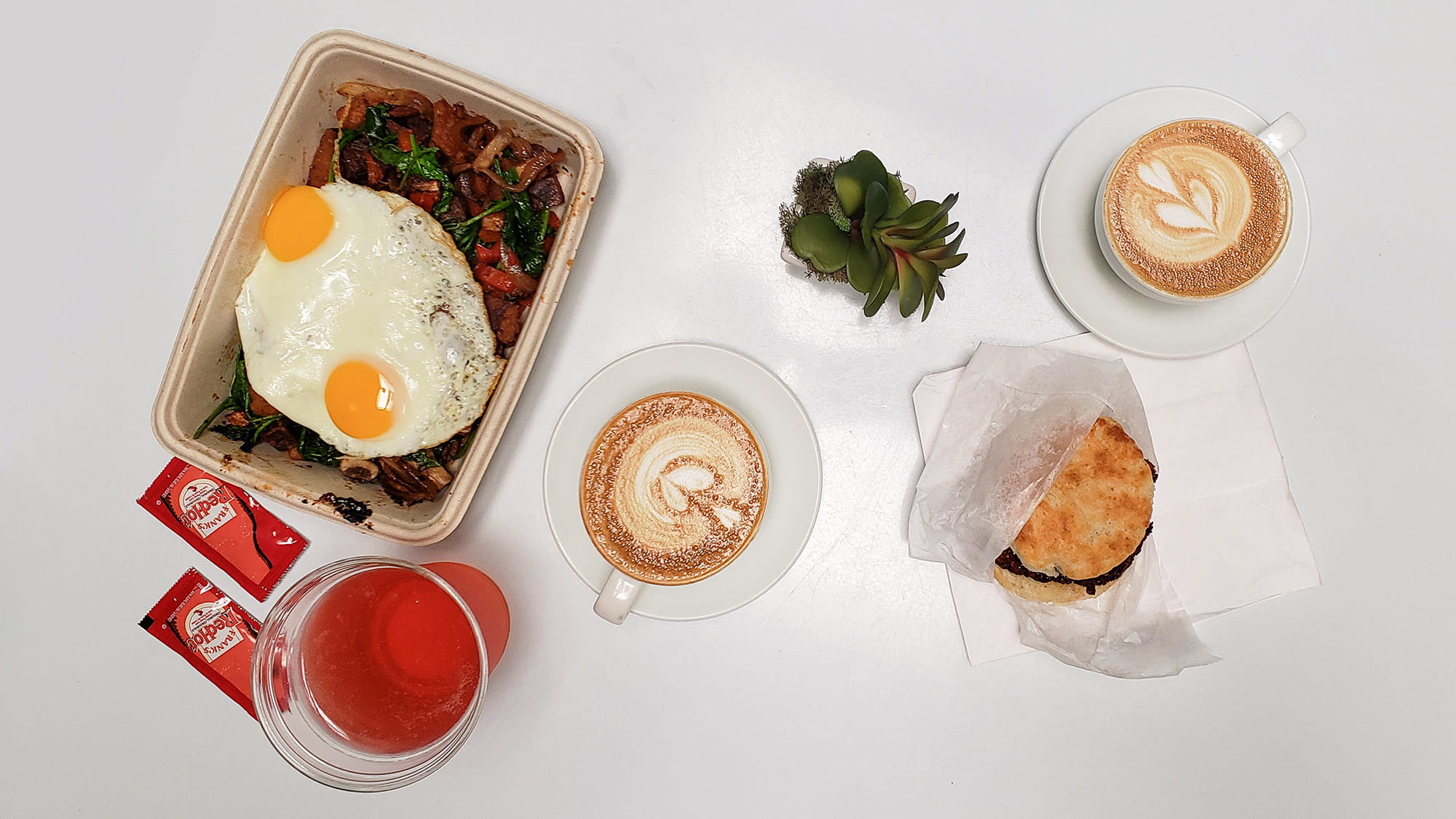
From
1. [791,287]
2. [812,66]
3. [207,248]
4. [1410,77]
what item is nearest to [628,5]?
[812,66]

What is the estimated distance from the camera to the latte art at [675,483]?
134 cm

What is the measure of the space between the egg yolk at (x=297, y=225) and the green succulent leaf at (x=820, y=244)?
0.78 meters

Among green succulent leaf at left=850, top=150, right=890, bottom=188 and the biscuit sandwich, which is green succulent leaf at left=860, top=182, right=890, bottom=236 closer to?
green succulent leaf at left=850, top=150, right=890, bottom=188

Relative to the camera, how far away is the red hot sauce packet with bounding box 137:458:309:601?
1.45 meters

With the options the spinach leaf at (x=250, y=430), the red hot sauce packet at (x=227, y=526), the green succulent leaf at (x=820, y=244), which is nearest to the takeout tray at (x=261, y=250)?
the spinach leaf at (x=250, y=430)

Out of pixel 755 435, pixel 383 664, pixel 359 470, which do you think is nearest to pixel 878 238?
pixel 755 435

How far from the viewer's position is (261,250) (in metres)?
1.25

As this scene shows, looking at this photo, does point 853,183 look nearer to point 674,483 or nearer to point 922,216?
point 922,216

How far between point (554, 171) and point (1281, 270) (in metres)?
1.34

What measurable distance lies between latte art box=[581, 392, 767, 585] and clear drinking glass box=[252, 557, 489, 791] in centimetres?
30

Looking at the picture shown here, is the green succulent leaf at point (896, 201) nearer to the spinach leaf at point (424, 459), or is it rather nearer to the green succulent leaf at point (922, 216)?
the green succulent leaf at point (922, 216)

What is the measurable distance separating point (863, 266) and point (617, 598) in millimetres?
678

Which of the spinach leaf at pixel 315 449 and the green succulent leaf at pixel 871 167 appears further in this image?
the spinach leaf at pixel 315 449

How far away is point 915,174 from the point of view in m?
1.44
